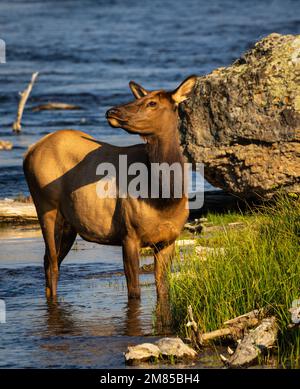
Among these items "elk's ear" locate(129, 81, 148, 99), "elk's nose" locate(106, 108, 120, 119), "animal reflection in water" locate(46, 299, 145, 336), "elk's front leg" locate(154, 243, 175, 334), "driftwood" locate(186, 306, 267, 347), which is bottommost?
"animal reflection in water" locate(46, 299, 145, 336)

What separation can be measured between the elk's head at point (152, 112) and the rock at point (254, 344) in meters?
2.42

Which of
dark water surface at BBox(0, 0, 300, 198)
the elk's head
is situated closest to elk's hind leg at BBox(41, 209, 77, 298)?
the elk's head

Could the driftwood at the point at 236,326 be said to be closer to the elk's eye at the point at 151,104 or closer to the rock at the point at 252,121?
the elk's eye at the point at 151,104

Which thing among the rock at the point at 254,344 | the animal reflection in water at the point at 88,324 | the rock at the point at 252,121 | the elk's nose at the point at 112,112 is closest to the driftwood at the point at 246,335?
the rock at the point at 254,344

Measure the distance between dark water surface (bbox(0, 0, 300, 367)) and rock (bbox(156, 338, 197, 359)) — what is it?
Answer: 0.35 m

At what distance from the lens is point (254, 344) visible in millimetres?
7934

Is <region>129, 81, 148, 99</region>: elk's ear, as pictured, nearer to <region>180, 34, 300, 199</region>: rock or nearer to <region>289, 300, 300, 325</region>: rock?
<region>180, 34, 300, 199</region>: rock

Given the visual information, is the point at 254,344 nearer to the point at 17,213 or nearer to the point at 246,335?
the point at 246,335

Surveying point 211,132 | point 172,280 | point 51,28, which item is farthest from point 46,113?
point 51,28

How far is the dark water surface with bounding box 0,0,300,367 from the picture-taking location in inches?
364

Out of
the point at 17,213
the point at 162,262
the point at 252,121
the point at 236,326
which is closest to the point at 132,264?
the point at 162,262

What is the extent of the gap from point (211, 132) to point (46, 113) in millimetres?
15445

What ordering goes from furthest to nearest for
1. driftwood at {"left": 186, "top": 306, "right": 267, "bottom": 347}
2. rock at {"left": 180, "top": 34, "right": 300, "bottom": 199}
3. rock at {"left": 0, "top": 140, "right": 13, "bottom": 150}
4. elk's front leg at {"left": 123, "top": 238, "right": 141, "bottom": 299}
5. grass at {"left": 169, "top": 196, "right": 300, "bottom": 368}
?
Answer: rock at {"left": 0, "top": 140, "right": 13, "bottom": 150} → rock at {"left": 180, "top": 34, "right": 300, "bottom": 199} → elk's front leg at {"left": 123, "top": 238, "right": 141, "bottom": 299} → grass at {"left": 169, "top": 196, "right": 300, "bottom": 368} → driftwood at {"left": 186, "top": 306, "right": 267, "bottom": 347}

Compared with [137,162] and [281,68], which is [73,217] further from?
[281,68]
